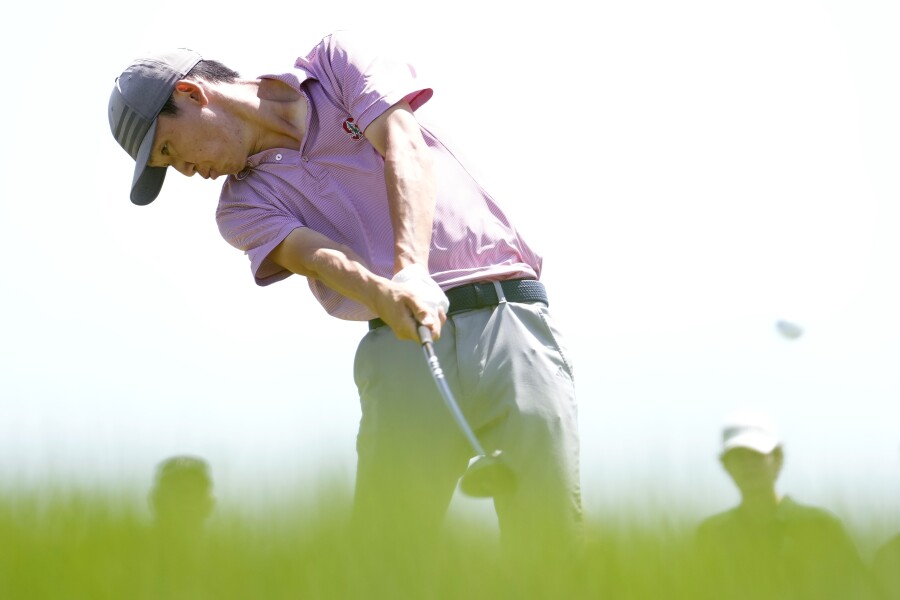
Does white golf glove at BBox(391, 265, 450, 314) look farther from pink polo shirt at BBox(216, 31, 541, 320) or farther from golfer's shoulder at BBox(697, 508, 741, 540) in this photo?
golfer's shoulder at BBox(697, 508, 741, 540)

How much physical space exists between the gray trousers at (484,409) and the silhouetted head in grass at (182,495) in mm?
446

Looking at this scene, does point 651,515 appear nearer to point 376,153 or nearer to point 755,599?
point 755,599

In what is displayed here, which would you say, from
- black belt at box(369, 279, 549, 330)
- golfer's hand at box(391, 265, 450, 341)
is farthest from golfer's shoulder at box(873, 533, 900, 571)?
black belt at box(369, 279, 549, 330)

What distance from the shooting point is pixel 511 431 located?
2928 millimetres

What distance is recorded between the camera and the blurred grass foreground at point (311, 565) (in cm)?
163

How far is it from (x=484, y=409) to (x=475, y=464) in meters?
0.35

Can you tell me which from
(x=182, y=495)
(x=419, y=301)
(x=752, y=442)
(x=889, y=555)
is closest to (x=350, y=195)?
(x=419, y=301)

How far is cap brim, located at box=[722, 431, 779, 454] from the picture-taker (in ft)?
12.6

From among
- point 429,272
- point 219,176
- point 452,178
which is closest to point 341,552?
point 429,272

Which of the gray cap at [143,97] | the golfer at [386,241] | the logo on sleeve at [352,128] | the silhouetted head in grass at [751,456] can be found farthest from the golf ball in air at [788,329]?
the gray cap at [143,97]

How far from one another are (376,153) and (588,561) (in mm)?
1833

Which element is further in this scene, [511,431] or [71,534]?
[511,431]

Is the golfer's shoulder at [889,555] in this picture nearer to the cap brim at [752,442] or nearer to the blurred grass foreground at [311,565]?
the blurred grass foreground at [311,565]

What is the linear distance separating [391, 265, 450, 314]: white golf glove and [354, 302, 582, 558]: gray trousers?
222mm
